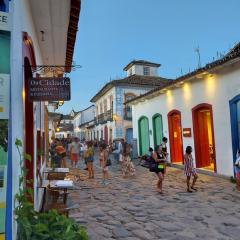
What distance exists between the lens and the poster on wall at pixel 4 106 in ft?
10.0

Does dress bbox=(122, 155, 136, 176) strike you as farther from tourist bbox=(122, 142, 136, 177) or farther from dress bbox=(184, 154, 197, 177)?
dress bbox=(184, 154, 197, 177)

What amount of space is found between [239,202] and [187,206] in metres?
1.34

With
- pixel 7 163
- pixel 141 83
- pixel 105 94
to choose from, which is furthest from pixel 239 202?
pixel 105 94

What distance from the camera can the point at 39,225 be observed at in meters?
3.33

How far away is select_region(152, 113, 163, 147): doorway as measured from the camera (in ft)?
58.2

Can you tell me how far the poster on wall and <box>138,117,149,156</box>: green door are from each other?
55.3 ft

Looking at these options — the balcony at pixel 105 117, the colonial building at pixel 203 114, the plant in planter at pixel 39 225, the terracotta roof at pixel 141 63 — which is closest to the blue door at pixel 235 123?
the colonial building at pixel 203 114

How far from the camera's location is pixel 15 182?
335cm

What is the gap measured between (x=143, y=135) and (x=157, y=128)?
267 centimetres

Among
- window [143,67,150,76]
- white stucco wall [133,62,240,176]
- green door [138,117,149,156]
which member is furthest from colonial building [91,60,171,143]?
white stucco wall [133,62,240,176]

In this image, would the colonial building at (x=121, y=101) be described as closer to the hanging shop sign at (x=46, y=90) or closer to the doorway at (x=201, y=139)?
the doorway at (x=201, y=139)

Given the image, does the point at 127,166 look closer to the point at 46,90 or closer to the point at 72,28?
the point at 72,28

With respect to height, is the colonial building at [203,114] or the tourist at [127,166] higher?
the colonial building at [203,114]

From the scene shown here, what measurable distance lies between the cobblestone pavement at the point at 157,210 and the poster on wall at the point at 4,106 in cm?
293
